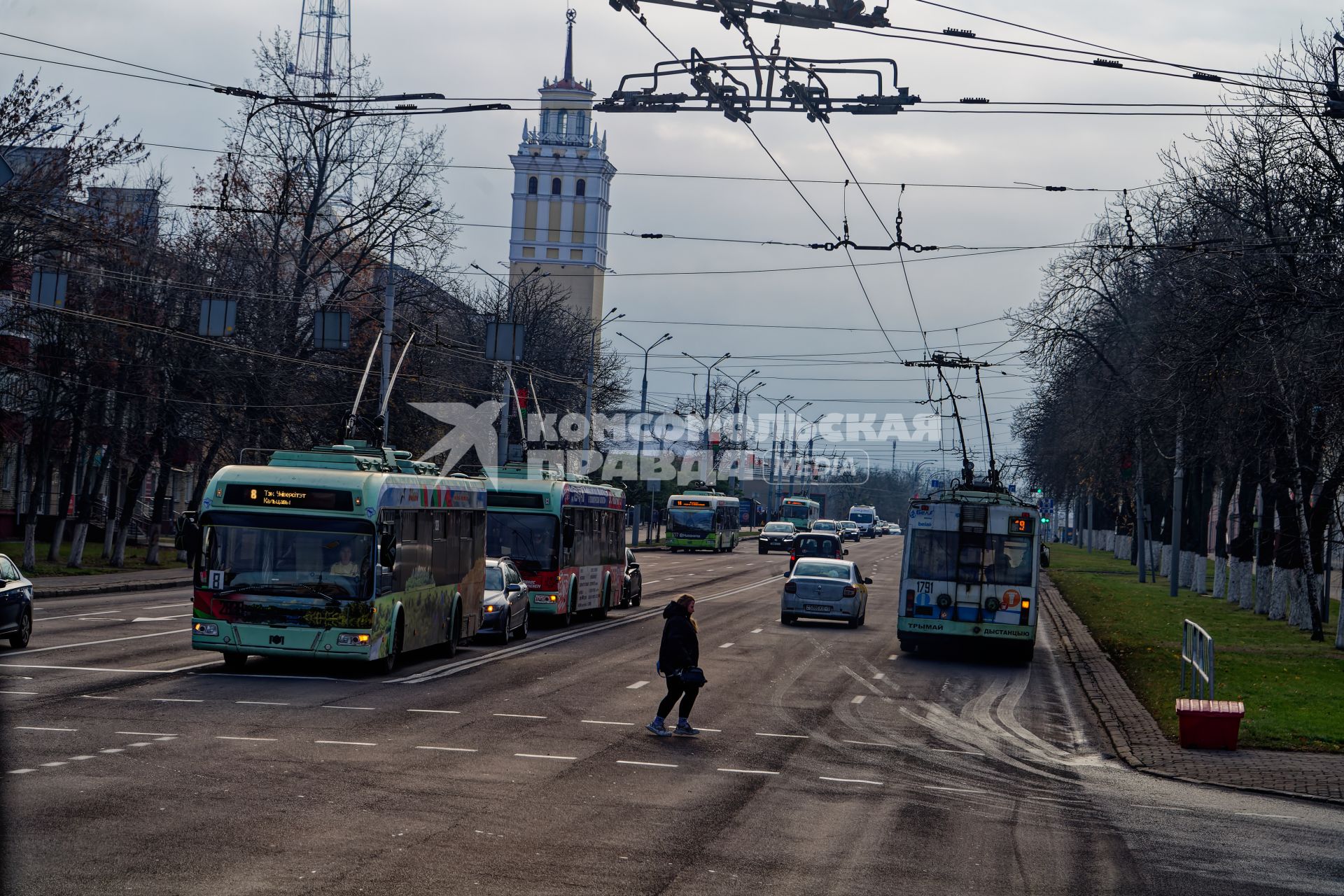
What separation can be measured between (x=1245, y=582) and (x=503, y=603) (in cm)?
2364

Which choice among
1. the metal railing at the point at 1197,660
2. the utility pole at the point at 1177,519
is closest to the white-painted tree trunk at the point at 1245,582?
the utility pole at the point at 1177,519

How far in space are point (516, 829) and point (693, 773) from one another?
330 centimetres

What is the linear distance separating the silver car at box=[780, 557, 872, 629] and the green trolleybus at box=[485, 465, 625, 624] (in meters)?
4.75

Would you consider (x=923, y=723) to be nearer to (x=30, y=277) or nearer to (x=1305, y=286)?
(x=1305, y=286)

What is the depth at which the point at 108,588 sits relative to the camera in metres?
37.6

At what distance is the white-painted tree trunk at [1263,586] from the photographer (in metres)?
38.6

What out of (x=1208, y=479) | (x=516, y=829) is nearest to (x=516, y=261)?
(x=1208, y=479)

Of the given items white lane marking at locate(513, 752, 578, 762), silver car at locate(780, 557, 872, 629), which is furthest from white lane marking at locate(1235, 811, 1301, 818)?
silver car at locate(780, 557, 872, 629)

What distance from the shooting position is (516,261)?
392 feet

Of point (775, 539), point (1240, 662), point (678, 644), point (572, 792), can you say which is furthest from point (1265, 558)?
point (775, 539)

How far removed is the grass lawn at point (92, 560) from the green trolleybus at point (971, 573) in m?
23.4

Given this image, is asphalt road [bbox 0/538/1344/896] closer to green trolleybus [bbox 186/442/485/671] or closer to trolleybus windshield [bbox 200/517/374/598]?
green trolleybus [bbox 186/442/485/671]

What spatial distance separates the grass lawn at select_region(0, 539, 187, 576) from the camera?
41.3m

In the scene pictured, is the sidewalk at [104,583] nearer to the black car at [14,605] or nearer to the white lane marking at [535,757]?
the black car at [14,605]
